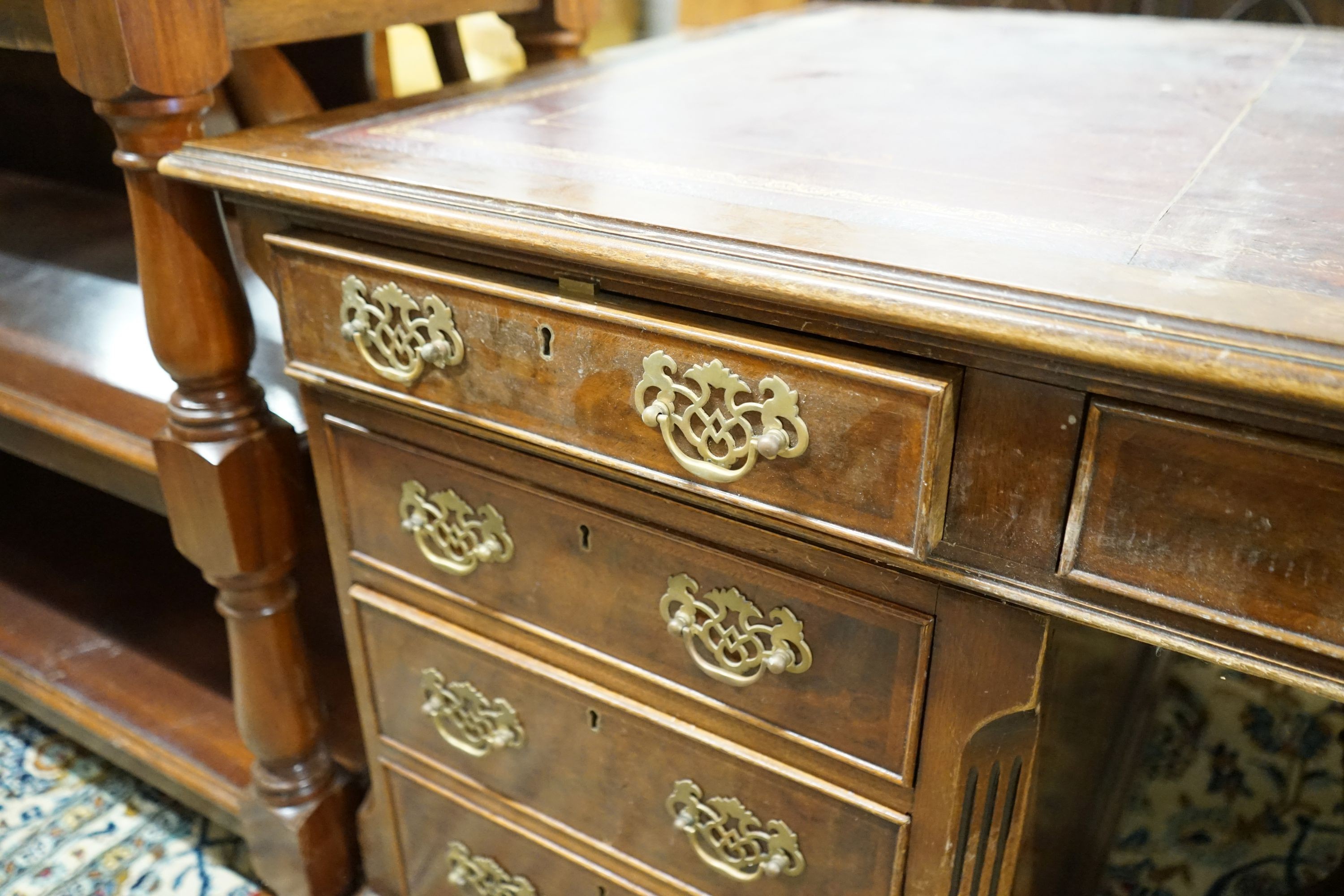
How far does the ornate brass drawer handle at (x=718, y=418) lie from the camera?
0.47m

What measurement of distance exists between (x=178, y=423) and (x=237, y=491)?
63mm

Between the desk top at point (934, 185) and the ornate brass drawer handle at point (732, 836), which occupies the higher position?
the desk top at point (934, 185)

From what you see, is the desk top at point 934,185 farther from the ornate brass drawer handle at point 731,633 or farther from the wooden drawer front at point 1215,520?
the ornate brass drawer handle at point 731,633

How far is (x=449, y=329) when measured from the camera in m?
0.57

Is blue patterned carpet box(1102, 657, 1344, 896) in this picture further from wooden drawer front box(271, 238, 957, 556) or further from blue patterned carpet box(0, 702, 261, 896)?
blue patterned carpet box(0, 702, 261, 896)

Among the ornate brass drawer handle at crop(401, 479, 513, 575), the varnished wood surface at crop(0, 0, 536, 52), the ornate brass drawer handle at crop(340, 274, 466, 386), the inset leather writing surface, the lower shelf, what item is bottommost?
the lower shelf

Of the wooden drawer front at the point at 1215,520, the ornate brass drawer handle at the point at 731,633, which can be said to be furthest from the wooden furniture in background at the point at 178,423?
the wooden drawer front at the point at 1215,520

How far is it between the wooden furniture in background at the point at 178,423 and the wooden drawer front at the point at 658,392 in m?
0.12

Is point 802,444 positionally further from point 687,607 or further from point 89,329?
point 89,329

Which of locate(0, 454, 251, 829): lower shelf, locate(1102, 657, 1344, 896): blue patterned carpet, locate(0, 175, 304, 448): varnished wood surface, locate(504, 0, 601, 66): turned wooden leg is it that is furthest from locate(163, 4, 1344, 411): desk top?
locate(1102, 657, 1344, 896): blue patterned carpet

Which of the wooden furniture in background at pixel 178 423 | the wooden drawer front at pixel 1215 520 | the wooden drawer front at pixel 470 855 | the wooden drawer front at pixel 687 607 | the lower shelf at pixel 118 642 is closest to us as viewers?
the wooden drawer front at pixel 1215 520

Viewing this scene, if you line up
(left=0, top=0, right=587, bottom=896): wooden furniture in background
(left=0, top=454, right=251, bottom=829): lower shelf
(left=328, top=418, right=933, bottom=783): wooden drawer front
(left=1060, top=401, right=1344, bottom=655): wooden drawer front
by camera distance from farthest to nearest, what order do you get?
1. (left=0, top=454, right=251, bottom=829): lower shelf
2. (left=0, top=0, right=587, bottom=896): wooden furniture in background
3. (left=328, top=418, right=933, bottom=783): wooden drawer front
4. (left=1060, top=401, right=1344, bottom=655): wooden drawer front

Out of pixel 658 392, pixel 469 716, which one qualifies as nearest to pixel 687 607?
pixel 658 392

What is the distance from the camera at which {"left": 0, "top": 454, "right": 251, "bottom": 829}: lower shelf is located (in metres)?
0.99
